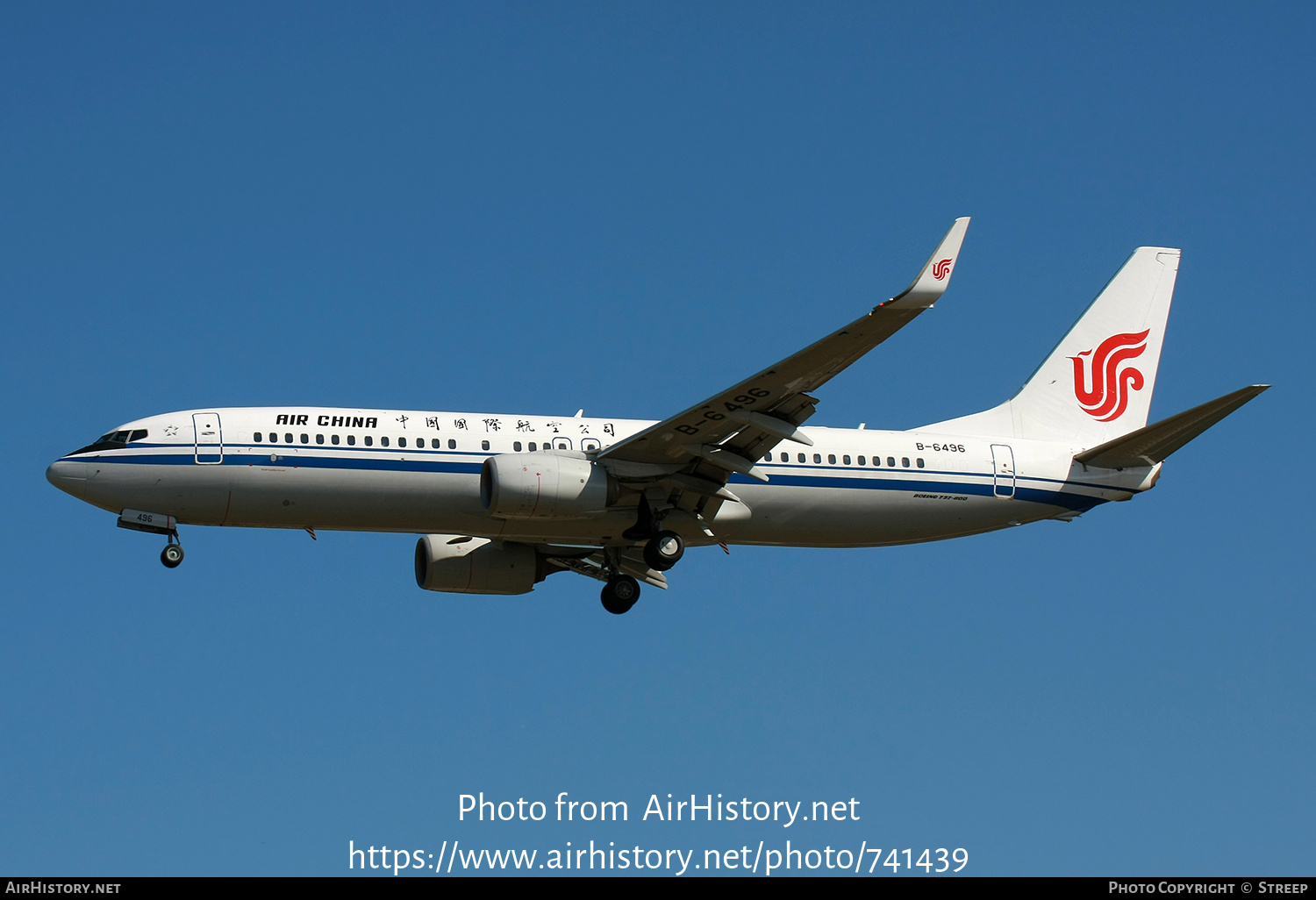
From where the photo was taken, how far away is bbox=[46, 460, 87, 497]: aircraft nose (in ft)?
112

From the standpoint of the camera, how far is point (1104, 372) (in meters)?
41.8

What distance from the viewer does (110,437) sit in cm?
3478

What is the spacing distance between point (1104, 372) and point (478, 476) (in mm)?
17571

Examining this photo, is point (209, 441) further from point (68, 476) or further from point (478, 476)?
point (478, 476)

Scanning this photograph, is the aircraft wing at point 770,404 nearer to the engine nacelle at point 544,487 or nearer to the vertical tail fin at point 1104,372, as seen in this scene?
the engine nacelle at point 544,487

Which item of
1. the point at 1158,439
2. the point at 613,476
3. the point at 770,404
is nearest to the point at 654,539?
the point at 613,476

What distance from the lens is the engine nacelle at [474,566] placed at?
1563 inches

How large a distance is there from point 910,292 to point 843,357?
3.09 meters

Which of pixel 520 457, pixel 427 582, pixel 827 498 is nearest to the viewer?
pixel 520 457

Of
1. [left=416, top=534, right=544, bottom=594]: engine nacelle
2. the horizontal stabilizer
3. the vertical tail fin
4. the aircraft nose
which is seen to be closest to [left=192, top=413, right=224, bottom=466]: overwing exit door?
the aircraft nose

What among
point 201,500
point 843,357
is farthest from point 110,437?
point 843,357

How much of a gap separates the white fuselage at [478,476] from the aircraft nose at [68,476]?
0.13 feet

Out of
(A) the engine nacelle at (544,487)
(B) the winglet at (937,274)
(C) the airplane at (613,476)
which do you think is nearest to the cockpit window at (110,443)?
(C) the airplane at (613,476)
